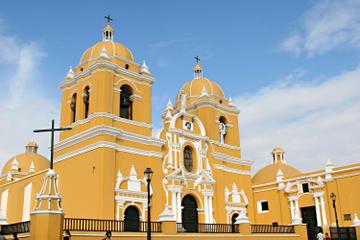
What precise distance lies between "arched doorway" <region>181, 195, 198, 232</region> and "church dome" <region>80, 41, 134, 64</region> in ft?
27.6

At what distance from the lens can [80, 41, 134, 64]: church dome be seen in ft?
72.2

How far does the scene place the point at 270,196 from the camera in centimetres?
2727

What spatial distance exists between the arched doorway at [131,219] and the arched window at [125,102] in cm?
497

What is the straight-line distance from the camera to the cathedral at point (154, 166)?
19.2 m

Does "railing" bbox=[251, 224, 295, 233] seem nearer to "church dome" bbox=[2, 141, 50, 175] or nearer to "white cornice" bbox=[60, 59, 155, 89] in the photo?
"white cornice" bbox=[60, 59, 155, 89]

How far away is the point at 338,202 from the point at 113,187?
522 inches

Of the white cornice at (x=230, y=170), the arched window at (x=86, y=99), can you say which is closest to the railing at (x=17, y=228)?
the arched window at (x=86, y=99)

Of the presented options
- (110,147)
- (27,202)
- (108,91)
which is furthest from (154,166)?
(27,202)

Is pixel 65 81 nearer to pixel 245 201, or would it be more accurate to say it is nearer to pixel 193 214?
pixel 193 214

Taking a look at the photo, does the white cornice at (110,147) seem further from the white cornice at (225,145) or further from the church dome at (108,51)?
Answer: the church dome at (108,51)

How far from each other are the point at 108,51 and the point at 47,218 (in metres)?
12.3

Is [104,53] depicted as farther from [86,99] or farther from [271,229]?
[271,229]

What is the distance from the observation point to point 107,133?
1909 cm

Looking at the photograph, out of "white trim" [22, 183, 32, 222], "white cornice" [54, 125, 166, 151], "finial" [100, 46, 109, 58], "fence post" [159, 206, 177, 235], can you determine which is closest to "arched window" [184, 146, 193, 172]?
"white cornice" [54, 125, 166, 151]
